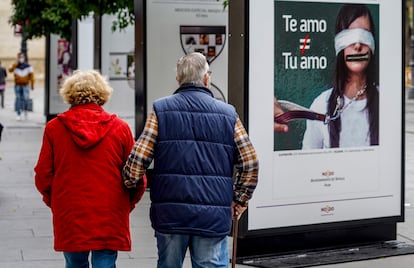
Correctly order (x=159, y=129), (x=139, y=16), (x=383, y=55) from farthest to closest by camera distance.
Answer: (x=139, y=16)
(x=383, y=55)
(x=159, y=129)

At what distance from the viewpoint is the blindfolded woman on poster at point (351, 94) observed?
26.9ft

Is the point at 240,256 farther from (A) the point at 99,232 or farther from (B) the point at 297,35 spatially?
(A) the point at 99,232

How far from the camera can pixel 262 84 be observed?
783 cm

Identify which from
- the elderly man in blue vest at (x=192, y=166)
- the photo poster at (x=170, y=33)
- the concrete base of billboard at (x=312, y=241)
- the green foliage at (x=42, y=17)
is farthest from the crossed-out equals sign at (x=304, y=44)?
the green foliage at (x=42, y=17)

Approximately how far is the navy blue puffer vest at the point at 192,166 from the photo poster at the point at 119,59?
36.7ft

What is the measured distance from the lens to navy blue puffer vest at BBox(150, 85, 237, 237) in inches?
211

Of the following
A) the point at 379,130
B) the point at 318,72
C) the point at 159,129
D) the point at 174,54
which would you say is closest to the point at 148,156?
the point at 159,129

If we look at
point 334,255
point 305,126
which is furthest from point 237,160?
point 334,255

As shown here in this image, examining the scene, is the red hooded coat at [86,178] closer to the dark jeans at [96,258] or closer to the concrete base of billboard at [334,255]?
the dark jeans at [96,258]

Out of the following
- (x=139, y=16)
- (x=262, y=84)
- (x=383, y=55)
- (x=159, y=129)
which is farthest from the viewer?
(x=139, y=16)

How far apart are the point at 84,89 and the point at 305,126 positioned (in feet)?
9.46

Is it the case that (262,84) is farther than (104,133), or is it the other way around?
(262,84)

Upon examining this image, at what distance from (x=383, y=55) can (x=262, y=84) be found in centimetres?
131

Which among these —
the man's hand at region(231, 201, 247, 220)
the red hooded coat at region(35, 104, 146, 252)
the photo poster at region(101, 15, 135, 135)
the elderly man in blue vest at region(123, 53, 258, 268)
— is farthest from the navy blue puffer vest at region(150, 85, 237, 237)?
the photo poster at region(101, 15, 135, 135)
